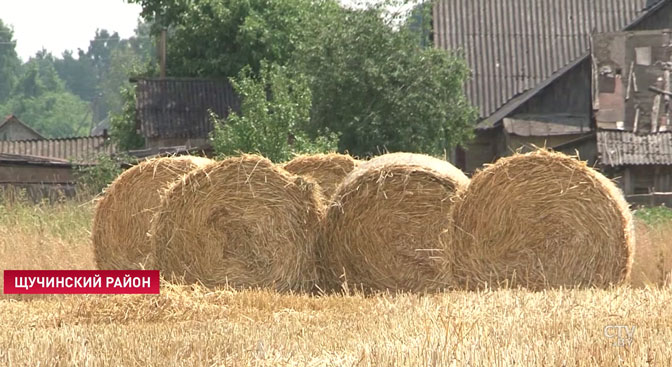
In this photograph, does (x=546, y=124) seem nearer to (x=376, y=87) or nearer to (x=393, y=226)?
(x=376, y=87)

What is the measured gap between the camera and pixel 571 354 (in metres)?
7.33

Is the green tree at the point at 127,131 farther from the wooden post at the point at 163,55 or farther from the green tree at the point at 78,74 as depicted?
the green tree at the point at 78,74

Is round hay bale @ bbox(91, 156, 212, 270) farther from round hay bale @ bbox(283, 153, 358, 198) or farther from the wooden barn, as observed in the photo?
the wooden barn

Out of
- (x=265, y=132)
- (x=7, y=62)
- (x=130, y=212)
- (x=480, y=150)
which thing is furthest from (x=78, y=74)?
(x=130, y=212)

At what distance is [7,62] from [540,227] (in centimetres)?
12583

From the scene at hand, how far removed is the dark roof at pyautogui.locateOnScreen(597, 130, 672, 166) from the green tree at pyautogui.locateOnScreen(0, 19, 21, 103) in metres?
103

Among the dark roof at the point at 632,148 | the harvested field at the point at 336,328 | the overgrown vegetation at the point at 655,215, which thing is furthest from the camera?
the dark roof at the point at 632,148

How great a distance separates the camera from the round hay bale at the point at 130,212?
14406mm

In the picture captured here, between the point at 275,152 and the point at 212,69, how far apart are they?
63.2 feet

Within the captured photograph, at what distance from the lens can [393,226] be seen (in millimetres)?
12742

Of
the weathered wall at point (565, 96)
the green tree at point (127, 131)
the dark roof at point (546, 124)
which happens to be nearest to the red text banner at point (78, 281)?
the dark roof at point (546, 124)

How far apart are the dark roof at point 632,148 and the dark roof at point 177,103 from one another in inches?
580

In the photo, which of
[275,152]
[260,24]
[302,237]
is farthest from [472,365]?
[260,24]

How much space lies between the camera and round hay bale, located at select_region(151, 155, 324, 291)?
12.7 metres
